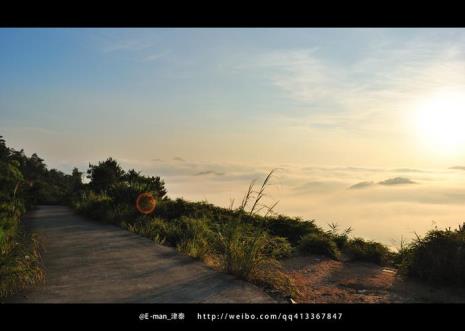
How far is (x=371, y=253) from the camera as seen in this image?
37.7 ft

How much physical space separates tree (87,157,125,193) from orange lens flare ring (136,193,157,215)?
1389cm

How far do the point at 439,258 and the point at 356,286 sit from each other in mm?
1573

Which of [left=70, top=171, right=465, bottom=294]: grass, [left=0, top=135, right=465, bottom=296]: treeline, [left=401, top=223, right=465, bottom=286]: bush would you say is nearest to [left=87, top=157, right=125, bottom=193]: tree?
[left=0, top=135, right=465, bottom=296]: treeline

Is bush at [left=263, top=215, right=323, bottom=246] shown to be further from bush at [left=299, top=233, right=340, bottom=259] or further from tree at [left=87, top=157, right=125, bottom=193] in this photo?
tree at [left=87, top=157, right=125, bottom=193]

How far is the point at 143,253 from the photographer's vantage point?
368 inches

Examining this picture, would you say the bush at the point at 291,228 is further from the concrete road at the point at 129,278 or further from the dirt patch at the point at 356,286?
the concrete road at the point at 129,278

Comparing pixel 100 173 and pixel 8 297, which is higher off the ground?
A: pixel 100 173

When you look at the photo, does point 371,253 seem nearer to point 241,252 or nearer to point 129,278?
point 241,252

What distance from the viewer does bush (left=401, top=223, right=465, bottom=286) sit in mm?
7969

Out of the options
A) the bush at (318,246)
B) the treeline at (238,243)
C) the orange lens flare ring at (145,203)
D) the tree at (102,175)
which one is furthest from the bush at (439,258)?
the tree at (102,175)
